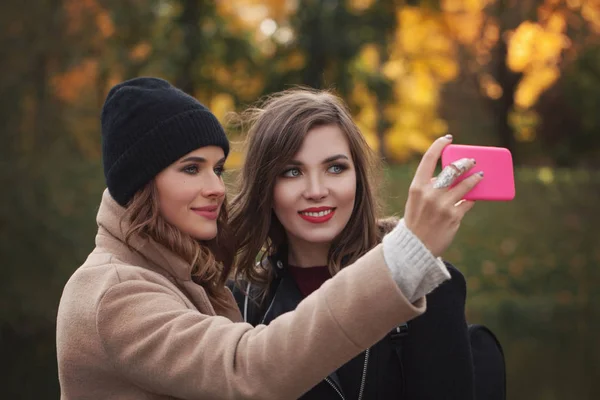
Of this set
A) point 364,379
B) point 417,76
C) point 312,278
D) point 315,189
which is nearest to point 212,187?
point 315,189

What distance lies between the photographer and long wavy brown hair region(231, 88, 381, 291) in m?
2.95

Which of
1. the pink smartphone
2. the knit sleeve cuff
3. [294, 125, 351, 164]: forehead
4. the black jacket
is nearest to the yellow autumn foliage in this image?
[294, 125, 351, 164]: forehead

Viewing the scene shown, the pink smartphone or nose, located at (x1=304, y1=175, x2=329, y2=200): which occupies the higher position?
the pink smartphone

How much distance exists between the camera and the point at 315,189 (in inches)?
111

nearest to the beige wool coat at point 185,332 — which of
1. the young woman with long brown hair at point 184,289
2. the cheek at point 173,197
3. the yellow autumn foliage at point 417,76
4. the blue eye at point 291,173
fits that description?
the young woman with long brown hair at point 184,289

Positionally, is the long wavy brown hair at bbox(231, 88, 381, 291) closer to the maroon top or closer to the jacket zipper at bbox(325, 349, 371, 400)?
the maroon top

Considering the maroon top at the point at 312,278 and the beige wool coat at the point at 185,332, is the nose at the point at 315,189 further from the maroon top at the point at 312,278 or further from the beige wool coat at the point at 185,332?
A: the beige wool coat at the point at 185,332

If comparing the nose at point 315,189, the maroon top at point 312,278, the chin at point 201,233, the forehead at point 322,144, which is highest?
the forehead at point 322,144

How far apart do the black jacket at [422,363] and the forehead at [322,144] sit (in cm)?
63

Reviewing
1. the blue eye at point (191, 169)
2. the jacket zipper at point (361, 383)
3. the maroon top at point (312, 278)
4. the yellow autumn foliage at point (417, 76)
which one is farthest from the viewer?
the yellow autumn foliage at point (417, 76)

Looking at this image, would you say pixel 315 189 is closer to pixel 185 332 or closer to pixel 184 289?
pixel 184 289

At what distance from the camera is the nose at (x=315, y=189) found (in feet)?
9.26

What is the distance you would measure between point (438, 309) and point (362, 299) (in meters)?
0.93

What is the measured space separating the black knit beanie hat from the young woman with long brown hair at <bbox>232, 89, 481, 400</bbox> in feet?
1.78
